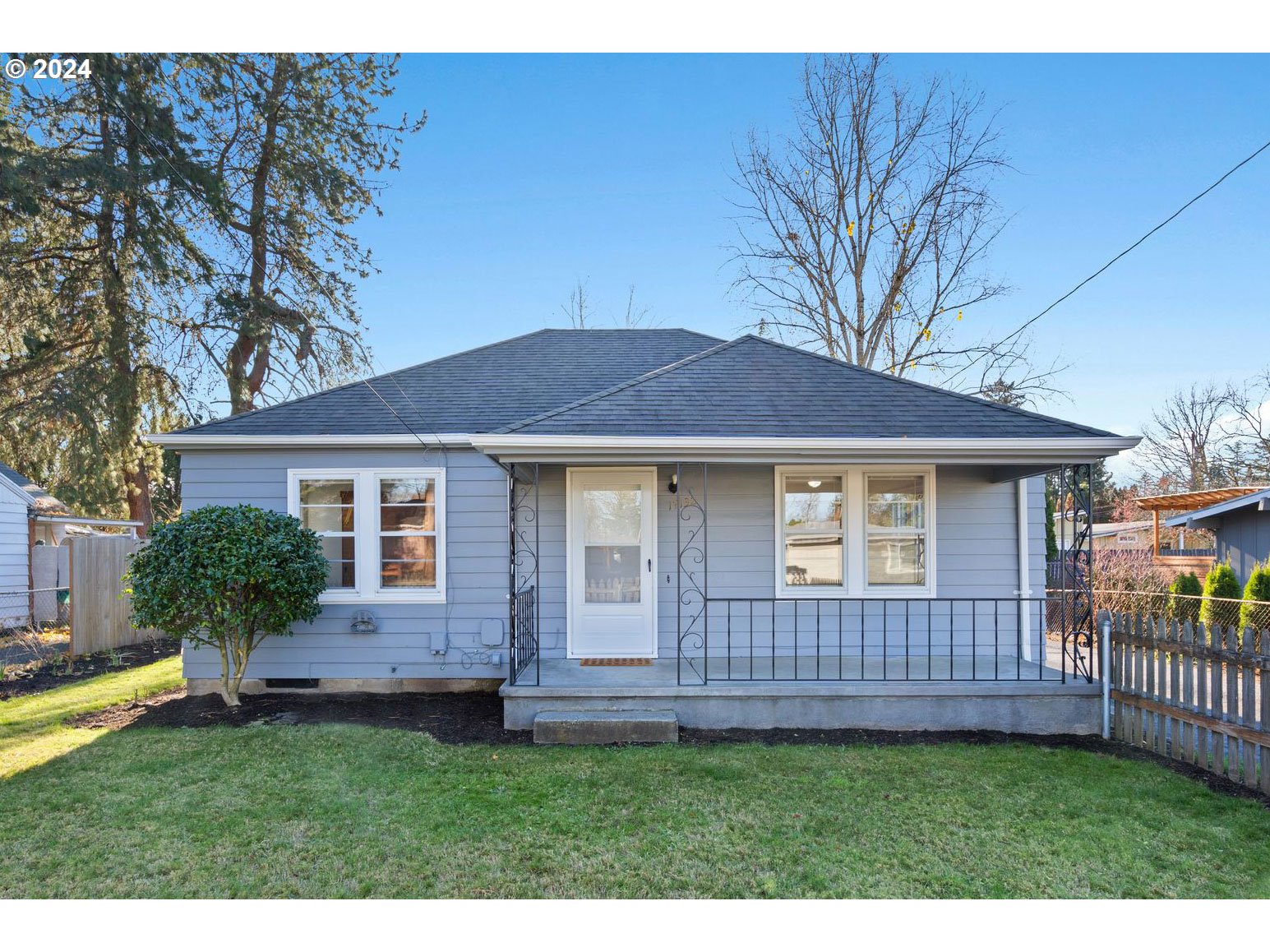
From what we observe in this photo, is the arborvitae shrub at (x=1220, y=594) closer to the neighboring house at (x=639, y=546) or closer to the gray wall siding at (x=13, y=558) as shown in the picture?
the neighboring house at (x=639, y=546)

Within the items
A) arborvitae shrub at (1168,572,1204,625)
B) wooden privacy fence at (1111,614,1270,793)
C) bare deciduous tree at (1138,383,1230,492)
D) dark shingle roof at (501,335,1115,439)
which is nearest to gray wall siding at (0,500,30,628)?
dark shingle roof at (501,335,1115,439)

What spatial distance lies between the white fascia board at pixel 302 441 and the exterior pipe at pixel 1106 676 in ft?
20.1

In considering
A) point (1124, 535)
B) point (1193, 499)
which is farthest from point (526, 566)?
point (1124, 535)

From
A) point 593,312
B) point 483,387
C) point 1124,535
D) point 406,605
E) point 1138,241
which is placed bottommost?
point 1124,535

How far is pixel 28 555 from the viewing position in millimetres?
14664

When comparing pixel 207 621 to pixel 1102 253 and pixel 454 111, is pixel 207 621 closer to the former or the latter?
pixel 454 111

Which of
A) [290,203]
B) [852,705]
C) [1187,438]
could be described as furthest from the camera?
[1187,438]

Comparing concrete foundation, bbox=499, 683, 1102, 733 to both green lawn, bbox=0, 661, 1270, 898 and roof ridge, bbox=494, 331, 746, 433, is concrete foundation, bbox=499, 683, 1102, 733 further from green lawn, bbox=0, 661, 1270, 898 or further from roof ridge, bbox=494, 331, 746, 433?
roof ridge, bbox=494, 331, 746, 433

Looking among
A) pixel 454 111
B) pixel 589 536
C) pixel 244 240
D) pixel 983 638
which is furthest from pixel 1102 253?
pixel 244 240

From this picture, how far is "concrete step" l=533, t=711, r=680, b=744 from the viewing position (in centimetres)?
559

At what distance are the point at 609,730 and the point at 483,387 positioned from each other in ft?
15.0

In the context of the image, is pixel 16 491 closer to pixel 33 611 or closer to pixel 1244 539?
pixel 33 611

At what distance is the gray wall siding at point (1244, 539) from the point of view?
14.0 meters

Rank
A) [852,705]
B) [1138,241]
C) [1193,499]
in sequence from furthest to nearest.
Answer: [1193,499] < [1138,241] < [852,705]
